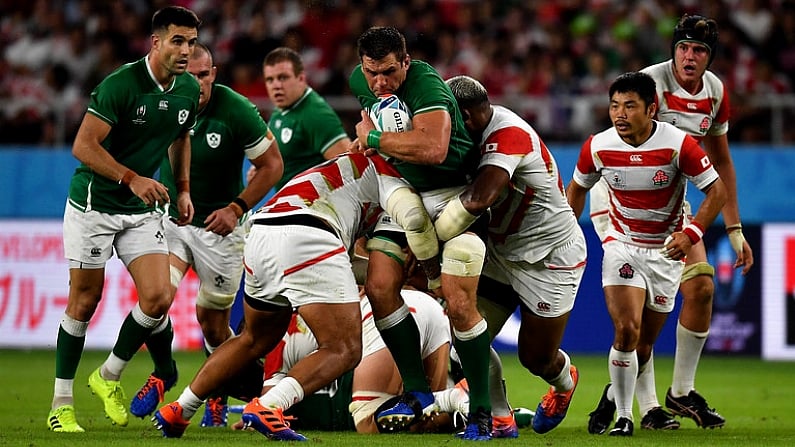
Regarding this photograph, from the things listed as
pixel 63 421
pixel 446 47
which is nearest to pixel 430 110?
pixel 63 421

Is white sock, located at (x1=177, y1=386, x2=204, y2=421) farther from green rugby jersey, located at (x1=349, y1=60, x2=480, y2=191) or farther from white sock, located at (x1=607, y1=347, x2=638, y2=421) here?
white sock, located at (x1=607, y1=347, x2=638, y2=421)

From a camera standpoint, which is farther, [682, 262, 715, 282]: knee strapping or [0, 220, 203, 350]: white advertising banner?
[0, 220, 203, 350]: white advertising banner

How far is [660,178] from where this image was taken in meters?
7.97

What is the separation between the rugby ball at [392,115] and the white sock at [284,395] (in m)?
1.49

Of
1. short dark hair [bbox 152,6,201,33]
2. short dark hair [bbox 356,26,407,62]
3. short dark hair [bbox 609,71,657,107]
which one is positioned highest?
Result: short dark hair [bbox 152,6,201,33]

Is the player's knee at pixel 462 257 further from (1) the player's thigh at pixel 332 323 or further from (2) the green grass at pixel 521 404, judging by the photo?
(2) the green grass at pixel 521 404

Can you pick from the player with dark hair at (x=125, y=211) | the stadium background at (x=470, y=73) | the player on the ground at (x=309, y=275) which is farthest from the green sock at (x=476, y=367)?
the stadium background at (x=470, y=73)

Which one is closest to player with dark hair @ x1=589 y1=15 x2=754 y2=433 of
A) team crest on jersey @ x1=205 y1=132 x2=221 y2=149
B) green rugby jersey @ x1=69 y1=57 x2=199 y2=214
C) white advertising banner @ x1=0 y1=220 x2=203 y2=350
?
team crest on jersey @ x1=205 y1=132 x2=221 y2=149

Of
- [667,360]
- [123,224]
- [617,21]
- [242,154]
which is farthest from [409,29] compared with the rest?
[123,224]

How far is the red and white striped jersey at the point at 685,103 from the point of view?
342 inches

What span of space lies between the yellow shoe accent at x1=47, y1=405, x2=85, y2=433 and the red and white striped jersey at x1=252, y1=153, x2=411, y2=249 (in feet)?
5.68

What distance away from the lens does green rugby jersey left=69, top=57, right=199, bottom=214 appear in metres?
7.71

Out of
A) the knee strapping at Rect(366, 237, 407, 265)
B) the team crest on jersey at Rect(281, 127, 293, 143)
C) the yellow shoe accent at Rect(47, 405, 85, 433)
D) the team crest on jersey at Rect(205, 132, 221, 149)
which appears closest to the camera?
the knee strapping at Rect(366, 237, 407, 265)

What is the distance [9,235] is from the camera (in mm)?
14641
